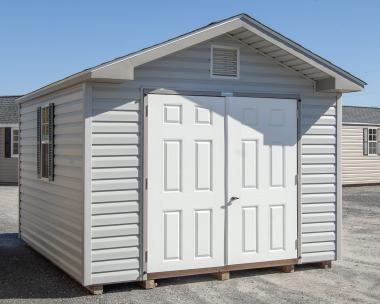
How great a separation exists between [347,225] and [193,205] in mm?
6599

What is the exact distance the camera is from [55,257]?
7.99 meters

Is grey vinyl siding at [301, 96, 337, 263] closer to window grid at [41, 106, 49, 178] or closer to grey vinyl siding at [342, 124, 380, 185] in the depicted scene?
window grid at [41, 106, 49, 178]

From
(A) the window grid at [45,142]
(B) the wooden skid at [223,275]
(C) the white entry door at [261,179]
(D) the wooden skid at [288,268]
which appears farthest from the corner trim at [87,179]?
(D) the wooden skid at [288,268]

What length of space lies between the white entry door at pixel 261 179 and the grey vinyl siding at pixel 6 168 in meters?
16.9

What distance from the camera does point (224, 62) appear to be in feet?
24.4

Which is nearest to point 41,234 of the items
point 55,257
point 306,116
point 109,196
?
point 55,257

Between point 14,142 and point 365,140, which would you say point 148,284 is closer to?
point 14,142

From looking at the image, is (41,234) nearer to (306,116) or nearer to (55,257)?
(55,257)

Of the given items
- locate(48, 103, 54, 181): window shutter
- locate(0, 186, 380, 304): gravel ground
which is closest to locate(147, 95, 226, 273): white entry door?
locate(0, 186, 380, 304): gravel ground

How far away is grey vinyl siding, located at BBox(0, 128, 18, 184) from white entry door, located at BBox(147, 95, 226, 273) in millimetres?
16881

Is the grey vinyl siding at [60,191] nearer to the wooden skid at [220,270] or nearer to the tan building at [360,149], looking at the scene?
the wooden skid at [220,270]

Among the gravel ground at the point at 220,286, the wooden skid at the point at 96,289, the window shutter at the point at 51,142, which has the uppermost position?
the window shutter at the point at 51,142

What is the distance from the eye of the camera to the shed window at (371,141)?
23.7m

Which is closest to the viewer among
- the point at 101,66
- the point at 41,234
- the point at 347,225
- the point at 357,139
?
the point at 101,66
